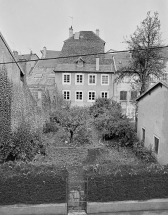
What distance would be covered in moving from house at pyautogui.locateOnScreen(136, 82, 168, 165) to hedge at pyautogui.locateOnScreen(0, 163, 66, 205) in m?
6.35

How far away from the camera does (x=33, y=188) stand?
6.91 meters

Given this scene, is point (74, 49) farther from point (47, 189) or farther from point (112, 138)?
point (47, 189)

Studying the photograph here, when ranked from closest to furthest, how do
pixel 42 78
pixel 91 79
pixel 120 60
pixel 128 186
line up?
1. pixel 128 186
2. pixel 91 79
3. pixel 120 60
4. pixel 42 78

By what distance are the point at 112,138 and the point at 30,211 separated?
1071cm

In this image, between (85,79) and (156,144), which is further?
(85,79)

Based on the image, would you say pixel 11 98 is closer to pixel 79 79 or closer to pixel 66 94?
pixel 66 94

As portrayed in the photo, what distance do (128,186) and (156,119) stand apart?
5.90 metres

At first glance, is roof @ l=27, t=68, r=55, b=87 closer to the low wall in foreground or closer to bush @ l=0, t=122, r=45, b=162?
bush @ l=0, t=122, r=45, b=162

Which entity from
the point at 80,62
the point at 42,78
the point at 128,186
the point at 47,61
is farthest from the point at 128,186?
the point at 47,61

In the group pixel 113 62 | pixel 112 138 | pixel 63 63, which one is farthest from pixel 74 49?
pixel 112 138

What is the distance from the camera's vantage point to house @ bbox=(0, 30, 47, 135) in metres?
11.2

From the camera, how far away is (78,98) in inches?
1261

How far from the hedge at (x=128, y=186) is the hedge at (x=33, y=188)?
3.68ft

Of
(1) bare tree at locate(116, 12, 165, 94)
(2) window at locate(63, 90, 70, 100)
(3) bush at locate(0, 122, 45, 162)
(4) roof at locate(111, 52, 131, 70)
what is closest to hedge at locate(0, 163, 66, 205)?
(3) bush at locate(0, 122, 45, 162)
